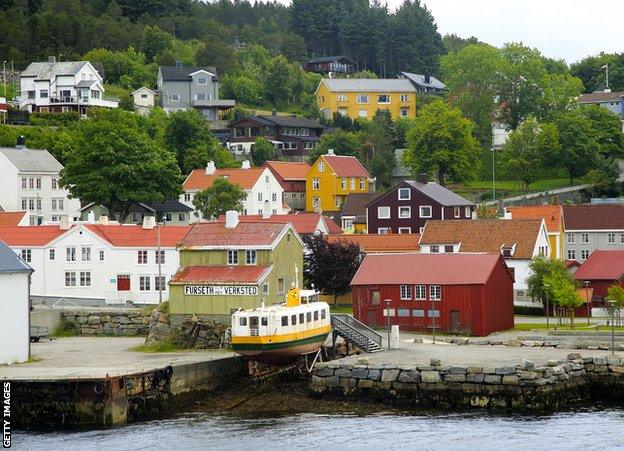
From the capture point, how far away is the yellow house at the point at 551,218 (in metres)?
89.2

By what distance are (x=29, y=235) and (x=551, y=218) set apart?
32.8 metres

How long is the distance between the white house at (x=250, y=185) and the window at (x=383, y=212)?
35.6 feet

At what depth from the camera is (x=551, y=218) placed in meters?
91.6

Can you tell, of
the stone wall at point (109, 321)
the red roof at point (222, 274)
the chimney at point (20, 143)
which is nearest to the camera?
the red roof at point (222, 274)

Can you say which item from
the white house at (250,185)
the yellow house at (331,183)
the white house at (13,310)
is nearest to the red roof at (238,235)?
the white house at (13,310)

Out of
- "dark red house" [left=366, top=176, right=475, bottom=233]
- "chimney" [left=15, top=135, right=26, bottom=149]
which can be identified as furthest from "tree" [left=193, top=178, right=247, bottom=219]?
"chimney" [left=15, top=135, right=26, bottom=149]

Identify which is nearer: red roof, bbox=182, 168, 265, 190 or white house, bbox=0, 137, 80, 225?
white house, bbox=0, 137, 80, 225

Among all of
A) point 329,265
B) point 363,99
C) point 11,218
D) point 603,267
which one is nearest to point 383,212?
point 329,265

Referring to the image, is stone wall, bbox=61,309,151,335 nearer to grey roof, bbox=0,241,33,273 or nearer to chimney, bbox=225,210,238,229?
chimney, bbox=225,210,238,229

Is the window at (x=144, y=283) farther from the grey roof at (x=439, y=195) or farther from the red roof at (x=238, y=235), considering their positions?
the grey roof at (x=439, y=195)

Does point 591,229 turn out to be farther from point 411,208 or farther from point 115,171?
point 115,171

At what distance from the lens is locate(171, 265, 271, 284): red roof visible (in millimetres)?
62406

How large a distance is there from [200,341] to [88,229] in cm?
1872

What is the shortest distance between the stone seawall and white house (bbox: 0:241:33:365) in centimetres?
1164
